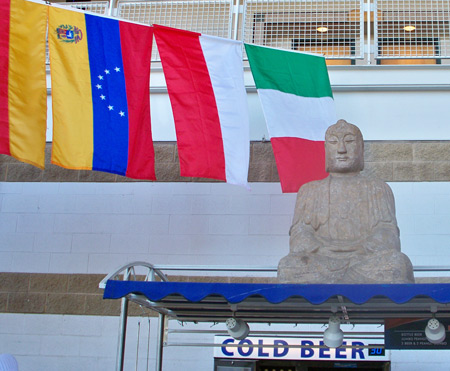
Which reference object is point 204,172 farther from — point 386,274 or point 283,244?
point 386,274

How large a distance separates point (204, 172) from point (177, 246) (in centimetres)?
147

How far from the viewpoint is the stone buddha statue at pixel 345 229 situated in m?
5.80

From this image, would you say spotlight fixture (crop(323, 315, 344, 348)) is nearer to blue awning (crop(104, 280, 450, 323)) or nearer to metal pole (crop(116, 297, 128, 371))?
blue awning (crop(104, 280, 450, 323))

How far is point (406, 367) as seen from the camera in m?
7.84

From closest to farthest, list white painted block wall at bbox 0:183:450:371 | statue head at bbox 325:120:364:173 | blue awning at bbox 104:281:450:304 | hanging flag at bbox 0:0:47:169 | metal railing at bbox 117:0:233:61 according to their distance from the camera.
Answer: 1. blue awning at bbox 104:281:450:304
2. statue head at bbox 325:120:364:173
3. hanging flag at bbox 0:0:47:169
4. white painted block wall at bbox 0:183:450:371
5. metal railing at bbox 117:0:233:61

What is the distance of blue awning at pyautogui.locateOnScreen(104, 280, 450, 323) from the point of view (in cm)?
497

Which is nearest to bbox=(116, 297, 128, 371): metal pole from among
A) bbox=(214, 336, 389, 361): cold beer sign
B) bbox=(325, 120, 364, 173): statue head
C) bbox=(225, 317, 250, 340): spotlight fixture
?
bbox=(225, 317, 250, 340): spotlight fixture

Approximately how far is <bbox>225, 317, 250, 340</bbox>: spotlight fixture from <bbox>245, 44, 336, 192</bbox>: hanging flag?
7.13ft

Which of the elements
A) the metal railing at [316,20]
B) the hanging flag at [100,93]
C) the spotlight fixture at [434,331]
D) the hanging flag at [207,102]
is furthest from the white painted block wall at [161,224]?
the spotlight fixture at [434,331]

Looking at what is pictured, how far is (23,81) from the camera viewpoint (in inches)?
289

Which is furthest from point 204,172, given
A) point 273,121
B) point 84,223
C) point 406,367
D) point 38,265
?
point 406,367

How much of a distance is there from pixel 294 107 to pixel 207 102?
1103mm

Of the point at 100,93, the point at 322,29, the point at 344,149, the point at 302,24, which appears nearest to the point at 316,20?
the point at 322,29

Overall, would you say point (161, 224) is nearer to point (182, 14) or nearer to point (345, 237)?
point (345, 237)
